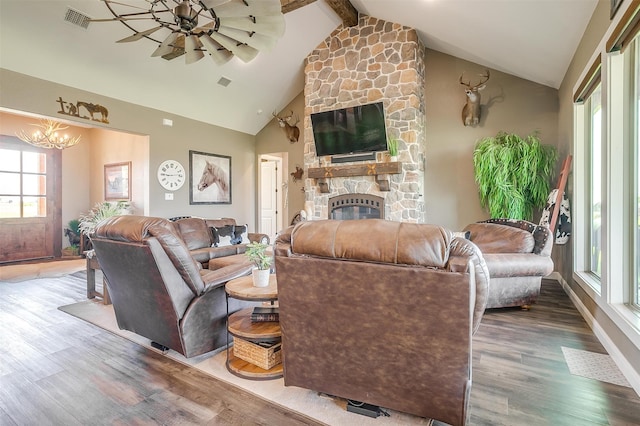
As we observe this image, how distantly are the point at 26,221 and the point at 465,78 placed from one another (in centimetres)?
889

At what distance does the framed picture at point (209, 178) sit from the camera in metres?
6.33

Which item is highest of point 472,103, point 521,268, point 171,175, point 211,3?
point 472,103

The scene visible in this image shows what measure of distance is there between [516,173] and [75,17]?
6.02m

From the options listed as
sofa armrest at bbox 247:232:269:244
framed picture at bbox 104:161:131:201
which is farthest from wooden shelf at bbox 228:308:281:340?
framed picture at bbox 104:161:131:201

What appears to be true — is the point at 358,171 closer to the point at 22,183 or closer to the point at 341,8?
the point at 341,8

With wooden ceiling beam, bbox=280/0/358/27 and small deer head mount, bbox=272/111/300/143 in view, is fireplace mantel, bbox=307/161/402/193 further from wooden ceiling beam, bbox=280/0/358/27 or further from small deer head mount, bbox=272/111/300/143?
wooden ceiling beam, bbox=280/0/358/27

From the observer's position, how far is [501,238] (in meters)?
3.91

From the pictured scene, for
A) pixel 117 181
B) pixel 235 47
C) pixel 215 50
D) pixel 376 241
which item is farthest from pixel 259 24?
pixel 117 181

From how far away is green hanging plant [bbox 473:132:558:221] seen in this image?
14.8 feet

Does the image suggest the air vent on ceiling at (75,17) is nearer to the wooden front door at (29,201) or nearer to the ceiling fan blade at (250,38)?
the ceiling fan blade at (250,38)

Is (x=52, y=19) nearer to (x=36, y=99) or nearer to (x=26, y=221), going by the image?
(x=36, y=99)

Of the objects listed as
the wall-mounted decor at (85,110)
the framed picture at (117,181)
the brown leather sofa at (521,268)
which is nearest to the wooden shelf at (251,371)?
the brown leather sofa at (521,268)

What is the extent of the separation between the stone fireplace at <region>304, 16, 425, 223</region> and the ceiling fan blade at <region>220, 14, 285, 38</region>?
10.6 feet

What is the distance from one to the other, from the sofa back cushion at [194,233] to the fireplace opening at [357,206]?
2177 mm
